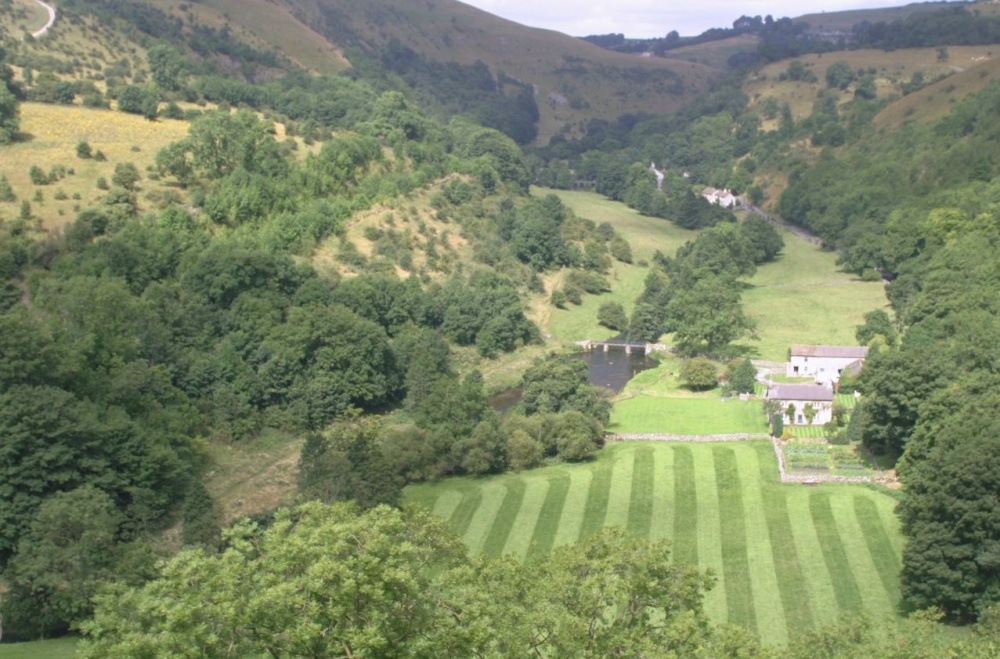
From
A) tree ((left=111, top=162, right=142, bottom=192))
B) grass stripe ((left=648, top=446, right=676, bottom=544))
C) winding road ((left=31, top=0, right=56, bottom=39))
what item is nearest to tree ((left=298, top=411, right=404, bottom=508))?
grass stripe ((left=648, top=446, right=676, bottom=544))

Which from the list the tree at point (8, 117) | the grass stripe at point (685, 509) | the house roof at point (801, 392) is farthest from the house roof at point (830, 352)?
the tree at point (8, 117)

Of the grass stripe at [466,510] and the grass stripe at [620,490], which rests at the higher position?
the grass stripe at [620,490]

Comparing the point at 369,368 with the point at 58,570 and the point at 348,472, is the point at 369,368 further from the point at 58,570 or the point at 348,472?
the point at 58,570

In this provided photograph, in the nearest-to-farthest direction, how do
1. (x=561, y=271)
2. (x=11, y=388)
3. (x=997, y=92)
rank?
(x=11, y=388) < (x=561, y=271) < (x=997, y=92)

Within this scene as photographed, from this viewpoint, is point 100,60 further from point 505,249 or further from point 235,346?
point 235,346

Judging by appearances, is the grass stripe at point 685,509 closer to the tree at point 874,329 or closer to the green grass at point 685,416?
the green grass at point 685,416

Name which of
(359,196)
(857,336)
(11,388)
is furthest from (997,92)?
(11,388)
